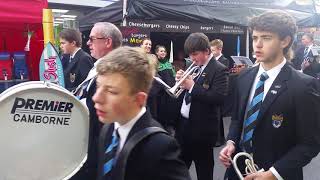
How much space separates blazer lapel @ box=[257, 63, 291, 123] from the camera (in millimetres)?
2252

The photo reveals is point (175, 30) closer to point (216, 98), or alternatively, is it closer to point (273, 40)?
point (216, 98)

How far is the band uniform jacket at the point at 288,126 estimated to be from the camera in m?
2.18

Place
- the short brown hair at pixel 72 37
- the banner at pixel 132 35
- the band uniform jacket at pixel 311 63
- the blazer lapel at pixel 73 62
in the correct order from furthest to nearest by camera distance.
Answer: the band uniform jacket at pixel 311 63, the banner at pixel 132 35, the short brown hair at pixel 72 37, the blazer lapel at pixel 73 62

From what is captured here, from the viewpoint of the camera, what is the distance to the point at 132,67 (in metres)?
1.66

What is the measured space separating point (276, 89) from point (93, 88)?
4.05 feet

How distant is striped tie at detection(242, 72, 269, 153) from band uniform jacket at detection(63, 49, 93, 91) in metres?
2.31

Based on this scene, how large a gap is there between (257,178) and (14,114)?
1.39 m

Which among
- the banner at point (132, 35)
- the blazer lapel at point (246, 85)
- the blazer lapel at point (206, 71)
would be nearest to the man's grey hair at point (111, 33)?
the blazer lapel at point (206, 71)

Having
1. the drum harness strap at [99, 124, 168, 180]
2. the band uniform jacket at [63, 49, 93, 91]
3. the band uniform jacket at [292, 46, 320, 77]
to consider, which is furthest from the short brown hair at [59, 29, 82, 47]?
the band uniform jacket at [292, 46, 320, 77]

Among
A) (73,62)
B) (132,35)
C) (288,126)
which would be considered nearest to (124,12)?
(132,35)

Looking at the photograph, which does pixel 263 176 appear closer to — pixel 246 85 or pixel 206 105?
pixel 246 85

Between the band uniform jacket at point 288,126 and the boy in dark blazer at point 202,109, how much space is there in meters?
1.43

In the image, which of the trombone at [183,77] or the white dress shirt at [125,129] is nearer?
the white dress shirt at [125,129]

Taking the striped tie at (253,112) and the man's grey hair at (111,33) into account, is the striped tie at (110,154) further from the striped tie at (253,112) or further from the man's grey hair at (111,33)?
the man's grey hair at (111,33)
